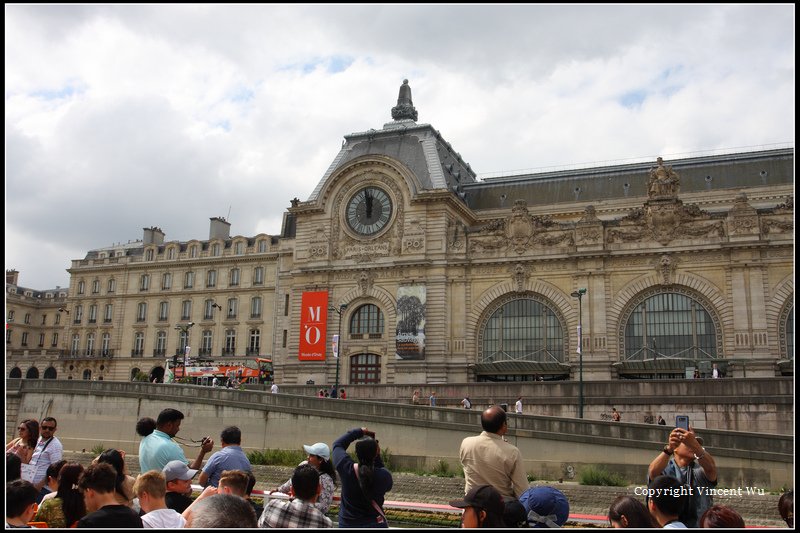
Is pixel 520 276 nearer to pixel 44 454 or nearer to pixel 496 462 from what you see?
pixel 44 454

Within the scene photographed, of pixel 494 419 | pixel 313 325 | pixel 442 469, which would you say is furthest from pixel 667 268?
pixel 494 419

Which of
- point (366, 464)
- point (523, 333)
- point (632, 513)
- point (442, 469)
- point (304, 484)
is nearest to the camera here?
point (632, 513)

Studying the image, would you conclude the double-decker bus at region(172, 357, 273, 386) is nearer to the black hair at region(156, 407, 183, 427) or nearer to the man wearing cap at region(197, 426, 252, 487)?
the black hair at region(156, 407, 183, 427)

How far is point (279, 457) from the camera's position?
34312mm

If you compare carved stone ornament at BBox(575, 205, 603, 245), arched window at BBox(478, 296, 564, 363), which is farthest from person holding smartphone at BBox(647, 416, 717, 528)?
carved stone ornament at BBox(575, 205, 603, 245)

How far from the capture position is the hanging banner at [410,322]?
165 feet

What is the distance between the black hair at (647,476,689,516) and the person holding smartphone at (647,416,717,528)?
74 cm

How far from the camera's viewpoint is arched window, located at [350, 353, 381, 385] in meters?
52.4

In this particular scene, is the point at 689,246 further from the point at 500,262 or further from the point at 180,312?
the point at 180,312

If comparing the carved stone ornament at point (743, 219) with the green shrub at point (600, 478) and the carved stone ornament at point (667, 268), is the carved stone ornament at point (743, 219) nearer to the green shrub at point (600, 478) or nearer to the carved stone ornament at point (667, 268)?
the carved stone ornament at point (667, 268)

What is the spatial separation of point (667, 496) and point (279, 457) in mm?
29179

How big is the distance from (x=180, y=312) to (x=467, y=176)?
30.0m

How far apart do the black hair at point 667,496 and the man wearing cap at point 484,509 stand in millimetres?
1464

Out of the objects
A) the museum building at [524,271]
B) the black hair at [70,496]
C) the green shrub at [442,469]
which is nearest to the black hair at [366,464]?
the black hair at [70,496]
